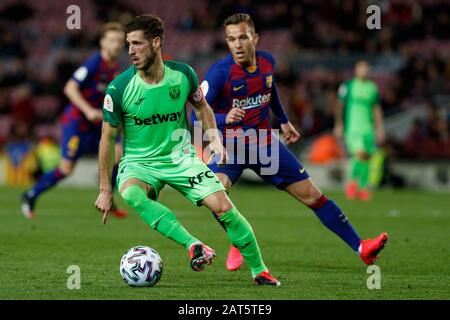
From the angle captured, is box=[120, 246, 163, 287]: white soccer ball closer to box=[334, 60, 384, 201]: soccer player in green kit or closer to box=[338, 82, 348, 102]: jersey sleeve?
box=[334, 60, 384, 201]: soccer player in green kit

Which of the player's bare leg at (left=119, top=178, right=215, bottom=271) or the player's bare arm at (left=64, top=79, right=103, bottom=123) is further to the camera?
the player's bare arm at (left=64, top=79, right=103, bottom=123)

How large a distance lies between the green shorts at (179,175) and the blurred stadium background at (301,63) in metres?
13.1

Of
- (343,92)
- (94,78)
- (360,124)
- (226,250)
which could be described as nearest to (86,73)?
(94,78)

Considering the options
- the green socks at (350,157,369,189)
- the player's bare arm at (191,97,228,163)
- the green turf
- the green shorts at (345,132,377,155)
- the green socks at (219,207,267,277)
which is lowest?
the green turf

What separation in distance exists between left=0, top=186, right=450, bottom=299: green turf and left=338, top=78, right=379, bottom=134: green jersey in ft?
5.09

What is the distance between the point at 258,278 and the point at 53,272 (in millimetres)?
1785

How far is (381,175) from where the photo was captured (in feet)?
68.0

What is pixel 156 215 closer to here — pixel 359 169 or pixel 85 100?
pixel 85 100

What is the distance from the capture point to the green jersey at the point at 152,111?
24.2ft

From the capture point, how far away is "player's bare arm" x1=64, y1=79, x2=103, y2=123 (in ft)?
39.3

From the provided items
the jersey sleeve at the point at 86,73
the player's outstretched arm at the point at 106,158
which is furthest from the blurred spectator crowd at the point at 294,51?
the player's outstretched arm at the point at 106,158

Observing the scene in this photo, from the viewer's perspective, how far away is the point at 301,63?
2447 cm

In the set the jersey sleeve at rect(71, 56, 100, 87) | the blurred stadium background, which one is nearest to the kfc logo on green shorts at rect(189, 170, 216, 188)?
the jersey sleeve at rect(71, 56, 100, 87)

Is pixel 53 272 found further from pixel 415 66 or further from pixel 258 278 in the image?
pixel 415 66
